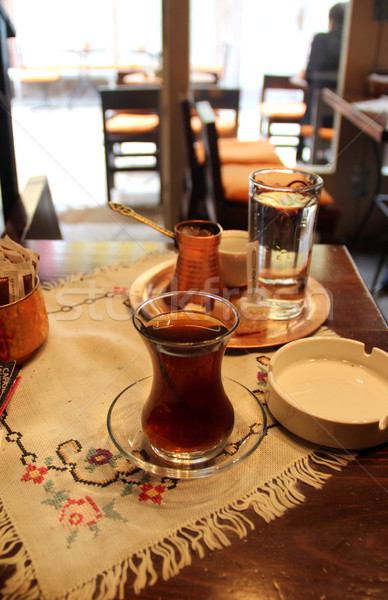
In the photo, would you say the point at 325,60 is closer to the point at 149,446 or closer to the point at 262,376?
the point at 262,376

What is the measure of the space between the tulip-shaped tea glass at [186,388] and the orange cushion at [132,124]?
2.37 meters

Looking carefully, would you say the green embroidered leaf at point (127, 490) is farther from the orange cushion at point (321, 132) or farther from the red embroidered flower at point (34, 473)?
the orange cushion at point (321, 132)

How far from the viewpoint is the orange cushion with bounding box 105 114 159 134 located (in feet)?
8.85

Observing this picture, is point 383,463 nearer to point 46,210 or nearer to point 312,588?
point 312,588

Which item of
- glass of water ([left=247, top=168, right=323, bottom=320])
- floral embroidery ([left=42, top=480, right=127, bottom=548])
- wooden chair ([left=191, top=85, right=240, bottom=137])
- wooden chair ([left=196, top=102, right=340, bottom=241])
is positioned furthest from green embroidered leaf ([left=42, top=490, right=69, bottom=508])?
wooden chair ([left=191, top=85, right=240, bottom=137])

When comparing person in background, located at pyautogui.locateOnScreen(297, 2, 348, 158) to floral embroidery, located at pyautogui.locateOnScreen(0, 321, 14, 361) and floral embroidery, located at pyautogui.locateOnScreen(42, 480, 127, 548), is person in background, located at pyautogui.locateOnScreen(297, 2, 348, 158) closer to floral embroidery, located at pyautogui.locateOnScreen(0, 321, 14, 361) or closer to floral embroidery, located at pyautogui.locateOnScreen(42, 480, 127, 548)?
floral embroidery, located at pyautogui.locateOnScreen(0, 321, 14, 361)

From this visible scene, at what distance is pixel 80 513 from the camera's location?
0.44 meters

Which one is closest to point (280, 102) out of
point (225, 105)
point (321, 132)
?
point (321, 132)

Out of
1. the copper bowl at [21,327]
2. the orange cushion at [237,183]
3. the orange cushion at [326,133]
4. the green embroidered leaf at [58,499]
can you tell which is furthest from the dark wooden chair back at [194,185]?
the green embroidered leaf at [58,499]

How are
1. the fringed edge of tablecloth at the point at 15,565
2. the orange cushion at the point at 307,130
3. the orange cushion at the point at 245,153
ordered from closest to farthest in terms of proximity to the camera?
the fringed edge of tablecloth at the point at 15,565
the orange cushion at the point at 245,153
the orange cushion at the point at 307,130

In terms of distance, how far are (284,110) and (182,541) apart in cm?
278

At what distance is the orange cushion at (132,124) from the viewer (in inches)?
106

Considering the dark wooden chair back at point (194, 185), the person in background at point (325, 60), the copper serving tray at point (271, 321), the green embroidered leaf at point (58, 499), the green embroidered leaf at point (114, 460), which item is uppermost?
the person in background at point (325, 60)

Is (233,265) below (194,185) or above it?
above
